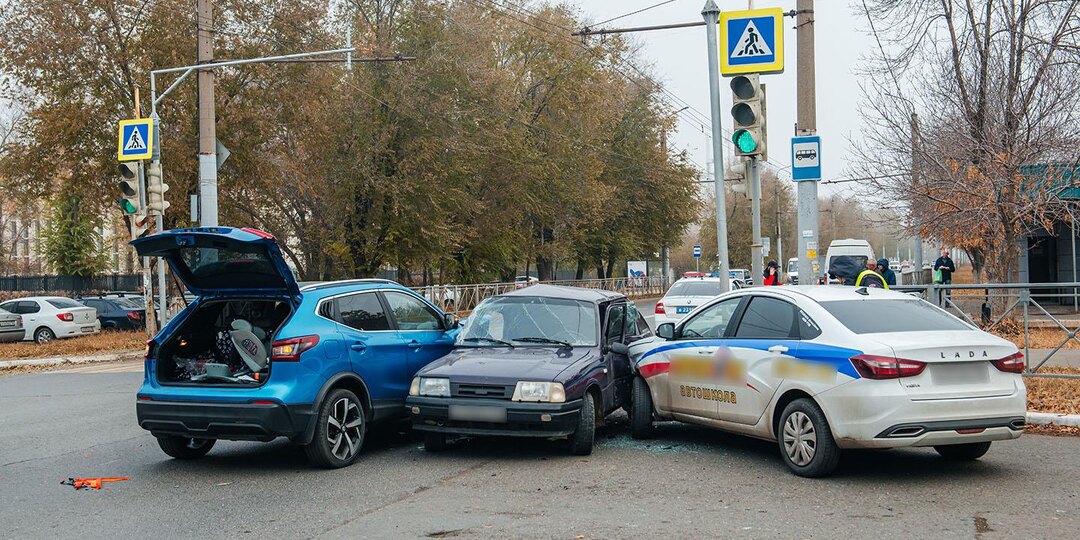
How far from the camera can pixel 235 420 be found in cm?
789

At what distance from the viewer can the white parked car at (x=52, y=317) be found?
1105 inches

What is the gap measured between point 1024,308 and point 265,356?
8798mm

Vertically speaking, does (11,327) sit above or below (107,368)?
above

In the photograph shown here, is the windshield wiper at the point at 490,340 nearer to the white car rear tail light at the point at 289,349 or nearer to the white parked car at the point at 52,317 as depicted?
the white car rear tail light at the point at 289,349

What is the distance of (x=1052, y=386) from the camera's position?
1148 cm

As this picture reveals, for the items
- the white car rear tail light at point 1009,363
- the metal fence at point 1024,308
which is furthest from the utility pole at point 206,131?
the white car rear tail light at point 1009,363

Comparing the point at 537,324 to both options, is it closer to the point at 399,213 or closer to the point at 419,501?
the point at 419,501

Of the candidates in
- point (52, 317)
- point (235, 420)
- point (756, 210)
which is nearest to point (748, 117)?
point (756, 210)

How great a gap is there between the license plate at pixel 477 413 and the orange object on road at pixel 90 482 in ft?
9.33

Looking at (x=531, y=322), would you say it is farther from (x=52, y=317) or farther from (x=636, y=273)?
(x=636, y=273)

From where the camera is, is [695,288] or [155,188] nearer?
[155,188]

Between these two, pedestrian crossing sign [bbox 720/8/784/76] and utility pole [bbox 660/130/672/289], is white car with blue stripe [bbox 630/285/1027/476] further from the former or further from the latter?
utility pole [bbox 660/130/672/289]

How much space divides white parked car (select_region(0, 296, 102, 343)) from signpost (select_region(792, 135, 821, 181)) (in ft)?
77.7

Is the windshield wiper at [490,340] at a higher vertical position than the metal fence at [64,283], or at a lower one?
lower
